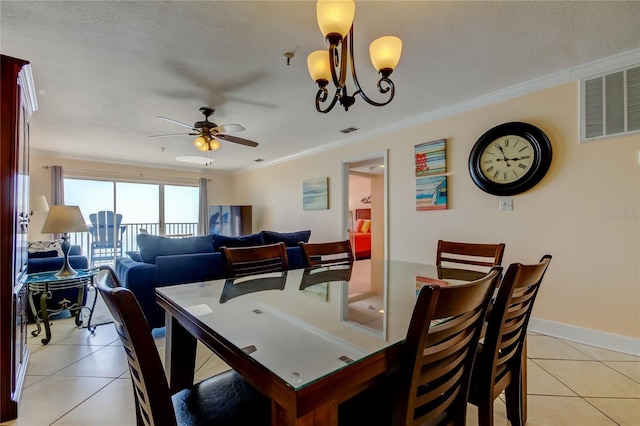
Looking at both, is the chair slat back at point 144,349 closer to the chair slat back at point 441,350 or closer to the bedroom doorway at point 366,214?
the chair slat back at point 441,350

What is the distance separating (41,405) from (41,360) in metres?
0.70

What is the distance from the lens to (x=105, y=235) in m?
5.95

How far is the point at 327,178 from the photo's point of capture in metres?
4.81

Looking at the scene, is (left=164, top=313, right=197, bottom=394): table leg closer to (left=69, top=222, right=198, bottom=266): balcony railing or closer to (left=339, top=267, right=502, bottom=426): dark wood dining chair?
(left=339, top=267, right=502, bottom=426): dark wood dining chair

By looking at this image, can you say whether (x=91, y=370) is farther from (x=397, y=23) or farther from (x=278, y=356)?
(x=397, y=23)

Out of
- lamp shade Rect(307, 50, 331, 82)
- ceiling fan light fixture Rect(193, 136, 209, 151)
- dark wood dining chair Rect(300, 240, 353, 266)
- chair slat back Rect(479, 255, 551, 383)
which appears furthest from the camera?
ceiling fan light fixture Rect(193, 136, 209, 151)

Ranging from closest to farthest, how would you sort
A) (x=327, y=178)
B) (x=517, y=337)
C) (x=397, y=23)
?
(x=517, y=337), (x=397, y=23), (x=327, y=178)

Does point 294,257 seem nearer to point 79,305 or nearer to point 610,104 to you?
point 79,305

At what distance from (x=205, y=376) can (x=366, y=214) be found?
6.89 m

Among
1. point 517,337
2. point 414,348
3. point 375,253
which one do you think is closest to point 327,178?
point 375,253

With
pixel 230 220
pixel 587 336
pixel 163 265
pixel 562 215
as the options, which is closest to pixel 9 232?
pixel 163 265

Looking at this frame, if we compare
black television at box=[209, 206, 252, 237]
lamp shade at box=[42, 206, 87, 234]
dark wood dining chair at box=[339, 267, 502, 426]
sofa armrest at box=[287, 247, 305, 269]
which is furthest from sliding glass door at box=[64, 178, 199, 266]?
dark wood dining chair at box=[339, 267, 502, 426]

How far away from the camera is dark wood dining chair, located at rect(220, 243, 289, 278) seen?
1.75 meters

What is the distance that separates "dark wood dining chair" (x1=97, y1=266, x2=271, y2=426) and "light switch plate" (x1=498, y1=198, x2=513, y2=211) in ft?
9.16
